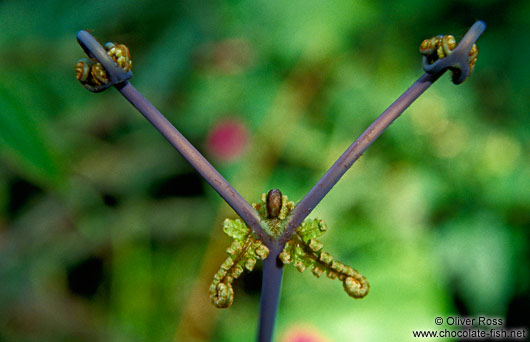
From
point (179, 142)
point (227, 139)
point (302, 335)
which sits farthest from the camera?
point (227, 139)

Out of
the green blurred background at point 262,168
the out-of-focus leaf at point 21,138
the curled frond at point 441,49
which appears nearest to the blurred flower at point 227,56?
the green blurred background at point 262,168

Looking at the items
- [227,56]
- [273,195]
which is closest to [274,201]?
[273,195]

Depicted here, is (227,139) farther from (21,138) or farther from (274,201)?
(274,201)

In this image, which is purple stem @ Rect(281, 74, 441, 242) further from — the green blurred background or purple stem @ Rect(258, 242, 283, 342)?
the green blurred background

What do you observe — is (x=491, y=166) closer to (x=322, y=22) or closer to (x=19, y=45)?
(x=322, y=22)

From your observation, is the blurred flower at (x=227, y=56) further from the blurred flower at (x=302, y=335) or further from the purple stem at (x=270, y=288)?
the purple stem at (x=270, y=288)

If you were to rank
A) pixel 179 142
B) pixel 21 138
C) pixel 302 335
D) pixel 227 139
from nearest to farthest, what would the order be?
1. pixel 179 142
2. pixel 21 138
3. pixel 302 335
4. pixel 227 139

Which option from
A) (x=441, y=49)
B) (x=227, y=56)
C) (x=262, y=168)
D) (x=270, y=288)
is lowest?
(x=270, y=288)
